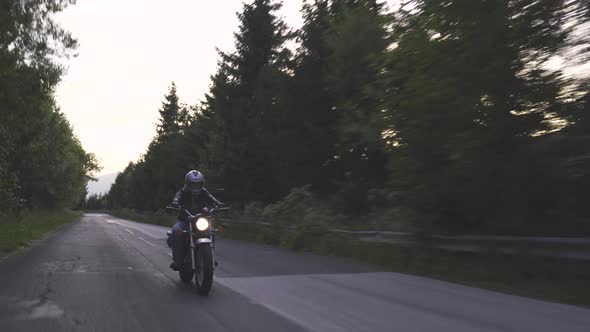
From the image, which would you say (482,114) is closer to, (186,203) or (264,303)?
(264,303)

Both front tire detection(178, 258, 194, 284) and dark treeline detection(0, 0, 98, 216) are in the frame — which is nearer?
front tire detection(178, 258, 194, 284)

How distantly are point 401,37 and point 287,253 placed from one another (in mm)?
6922

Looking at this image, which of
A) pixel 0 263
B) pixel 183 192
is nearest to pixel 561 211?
pixel 183 192

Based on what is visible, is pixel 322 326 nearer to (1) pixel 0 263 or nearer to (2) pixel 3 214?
(1) pixel 0 263

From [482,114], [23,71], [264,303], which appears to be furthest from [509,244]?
[23,71]

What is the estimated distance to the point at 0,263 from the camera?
12273mm

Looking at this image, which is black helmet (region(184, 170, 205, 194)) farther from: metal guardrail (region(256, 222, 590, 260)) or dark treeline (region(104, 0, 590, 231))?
metal guardrail (region(256, 222, 590, 260))

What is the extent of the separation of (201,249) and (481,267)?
508 cm

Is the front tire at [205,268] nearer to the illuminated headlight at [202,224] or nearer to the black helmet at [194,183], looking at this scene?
the illuminated headlight at [202,224]

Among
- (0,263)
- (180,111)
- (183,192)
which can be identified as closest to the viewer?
(183,192)

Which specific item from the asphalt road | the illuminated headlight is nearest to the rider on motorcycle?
the illuminated headlight

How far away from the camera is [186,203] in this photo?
8719 mm

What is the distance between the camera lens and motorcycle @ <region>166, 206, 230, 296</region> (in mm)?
7727

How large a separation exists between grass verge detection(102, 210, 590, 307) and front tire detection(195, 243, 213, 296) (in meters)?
4.12
